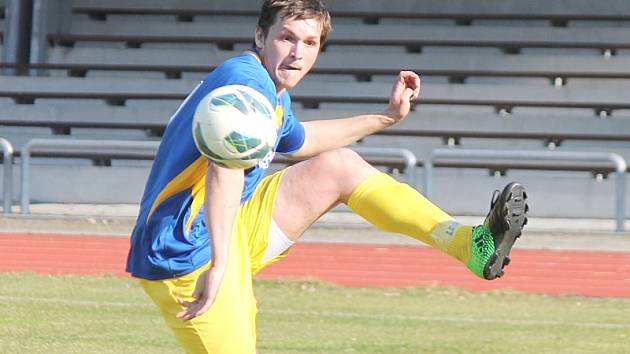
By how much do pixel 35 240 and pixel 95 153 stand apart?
11.3ft

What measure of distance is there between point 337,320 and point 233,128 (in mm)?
4822

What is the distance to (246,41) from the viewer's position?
21.0 meters

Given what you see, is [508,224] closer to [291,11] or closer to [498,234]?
[498,234]

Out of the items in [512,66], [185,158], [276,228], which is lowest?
[512,66]

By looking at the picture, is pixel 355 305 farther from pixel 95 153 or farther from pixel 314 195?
pixel 95 153

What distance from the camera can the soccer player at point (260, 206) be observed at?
4254 mm

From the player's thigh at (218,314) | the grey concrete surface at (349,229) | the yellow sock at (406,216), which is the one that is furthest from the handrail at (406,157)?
the player's thigh at (218,314)

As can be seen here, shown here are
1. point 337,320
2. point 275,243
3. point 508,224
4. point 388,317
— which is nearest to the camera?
point 508,224

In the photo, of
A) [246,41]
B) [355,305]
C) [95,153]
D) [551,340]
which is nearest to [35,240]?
[95,153]

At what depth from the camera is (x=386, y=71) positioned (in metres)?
20.0

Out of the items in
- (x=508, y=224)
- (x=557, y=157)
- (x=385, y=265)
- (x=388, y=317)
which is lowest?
(x=385, y=265)

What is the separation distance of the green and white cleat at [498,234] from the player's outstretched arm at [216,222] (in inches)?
51.0

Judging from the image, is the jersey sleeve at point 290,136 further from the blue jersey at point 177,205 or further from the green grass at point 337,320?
the green grass at point 337,320

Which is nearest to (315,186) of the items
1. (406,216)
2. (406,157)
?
(406,216)
